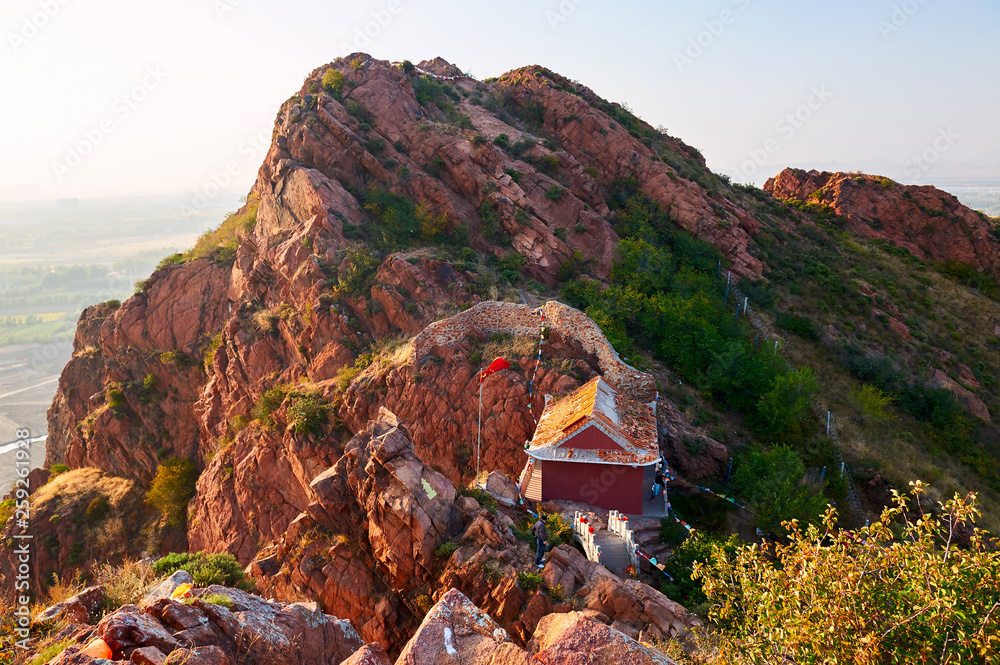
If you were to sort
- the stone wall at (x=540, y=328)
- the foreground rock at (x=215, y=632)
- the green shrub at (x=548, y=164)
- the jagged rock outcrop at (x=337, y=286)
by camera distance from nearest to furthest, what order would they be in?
the foreground rock at (x=215, y=632)
the stone wall at (x=540, y=328)
the jagged rock outcrop at (x=337, y=286)
the green shrub at (x=548, y=164)

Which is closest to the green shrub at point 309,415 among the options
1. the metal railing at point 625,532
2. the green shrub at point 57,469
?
the metal railing at point 625,532

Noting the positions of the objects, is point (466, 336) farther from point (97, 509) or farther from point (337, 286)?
point (97, 509)

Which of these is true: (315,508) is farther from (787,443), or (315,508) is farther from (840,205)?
(840,205)

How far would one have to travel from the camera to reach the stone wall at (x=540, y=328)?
1922 cm

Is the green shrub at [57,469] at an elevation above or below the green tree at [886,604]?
below

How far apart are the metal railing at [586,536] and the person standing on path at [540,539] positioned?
3.91 ft

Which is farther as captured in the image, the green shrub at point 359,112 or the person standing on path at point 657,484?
the green shrub at point 359,112

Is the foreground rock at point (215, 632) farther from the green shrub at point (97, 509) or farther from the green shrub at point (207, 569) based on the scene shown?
the green shrub at point (97, 509)

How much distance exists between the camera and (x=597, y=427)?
15930 millimetres

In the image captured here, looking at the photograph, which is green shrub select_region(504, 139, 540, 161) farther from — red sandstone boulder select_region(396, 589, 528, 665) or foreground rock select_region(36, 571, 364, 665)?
red sandstone boulder select_region(396, 589, 528, 665)

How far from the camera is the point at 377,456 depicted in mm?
12531

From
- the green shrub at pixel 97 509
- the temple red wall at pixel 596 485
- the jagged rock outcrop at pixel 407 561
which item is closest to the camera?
the jagged rock outcrop at pixel 407 561

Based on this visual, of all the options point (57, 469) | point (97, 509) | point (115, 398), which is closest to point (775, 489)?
point (97, 509)

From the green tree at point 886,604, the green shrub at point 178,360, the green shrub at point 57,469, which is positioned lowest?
the green shrub at point 57,469
